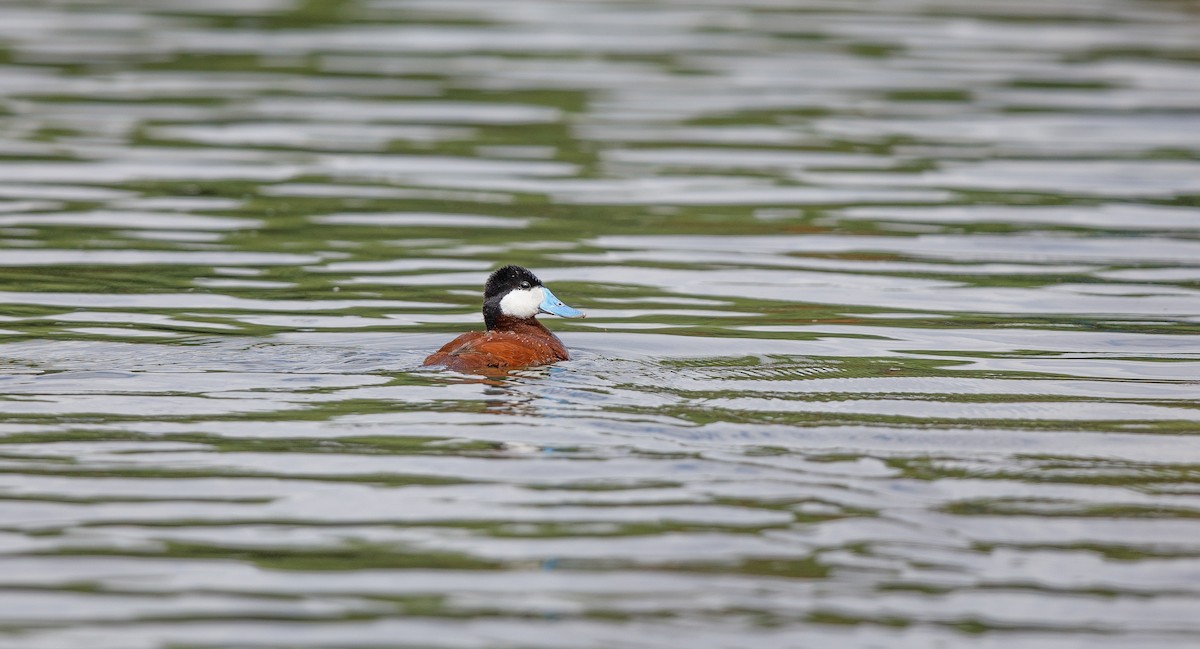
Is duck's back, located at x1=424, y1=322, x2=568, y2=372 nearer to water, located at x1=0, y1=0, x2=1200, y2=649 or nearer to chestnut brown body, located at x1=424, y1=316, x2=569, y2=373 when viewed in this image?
chestnut brown body, located at x1=424, y1=316, x2=569, y2=373

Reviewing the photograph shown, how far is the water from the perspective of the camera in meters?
6.30

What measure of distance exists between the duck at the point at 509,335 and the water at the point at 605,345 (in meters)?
0.13

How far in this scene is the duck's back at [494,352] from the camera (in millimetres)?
9312

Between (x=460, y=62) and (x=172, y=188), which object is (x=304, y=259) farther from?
(x=460, y=62)

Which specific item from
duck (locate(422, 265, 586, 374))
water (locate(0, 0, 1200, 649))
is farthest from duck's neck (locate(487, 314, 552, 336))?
water (locate(0, 0, 1200, 649))

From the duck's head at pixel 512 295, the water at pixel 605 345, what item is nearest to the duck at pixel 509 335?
the duck's head at pixel 512 295

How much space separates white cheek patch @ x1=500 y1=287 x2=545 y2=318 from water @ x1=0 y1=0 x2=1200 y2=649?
377mm

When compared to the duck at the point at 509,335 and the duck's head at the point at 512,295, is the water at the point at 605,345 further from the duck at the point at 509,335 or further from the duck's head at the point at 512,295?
the duck's head at the point at 512,295

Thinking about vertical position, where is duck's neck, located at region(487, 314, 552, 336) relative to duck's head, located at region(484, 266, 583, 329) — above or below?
below

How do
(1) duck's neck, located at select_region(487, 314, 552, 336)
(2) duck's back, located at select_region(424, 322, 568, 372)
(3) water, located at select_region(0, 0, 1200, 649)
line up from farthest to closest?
(1) duck's neck, located at select_region(487, 314, 552, 336)
(2) duck's back, located at select_region(424, 322, 568, 372)
(3) water, located at select_region(0, 0, 1200, 649)

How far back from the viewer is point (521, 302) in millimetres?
9914

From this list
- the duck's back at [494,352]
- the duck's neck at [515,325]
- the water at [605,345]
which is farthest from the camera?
the duck's neck at [515,325]

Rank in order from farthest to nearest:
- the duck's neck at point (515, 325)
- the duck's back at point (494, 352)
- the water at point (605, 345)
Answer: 1. the duck's neck at point (515, 325)
2. the duck's back at point (494, 352)
3. the water at point (605, 345)

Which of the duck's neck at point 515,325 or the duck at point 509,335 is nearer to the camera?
the duck at point 509,335
